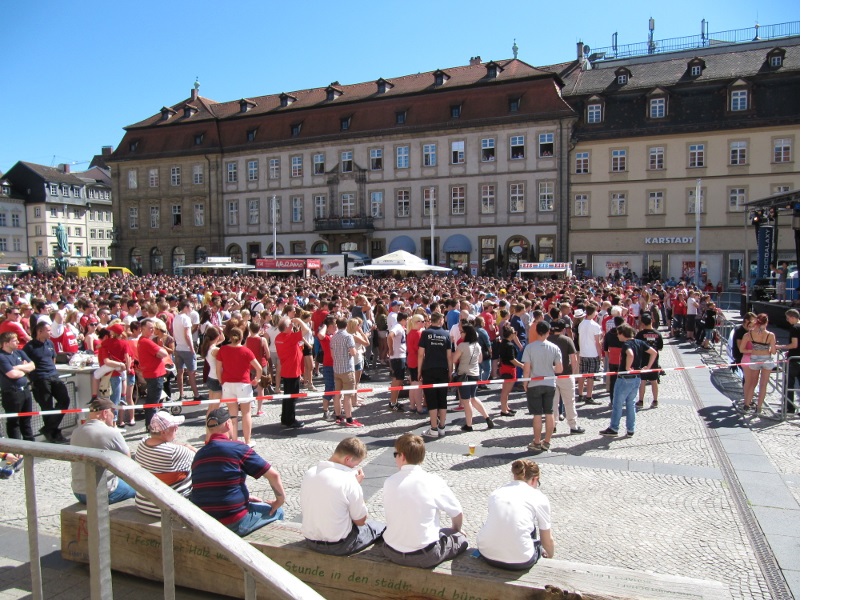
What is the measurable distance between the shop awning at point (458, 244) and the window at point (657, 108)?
14.6 metres

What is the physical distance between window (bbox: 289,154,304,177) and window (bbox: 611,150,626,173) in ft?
78.3

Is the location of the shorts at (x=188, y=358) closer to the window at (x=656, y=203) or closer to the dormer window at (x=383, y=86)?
the window at (x=656, y=203)

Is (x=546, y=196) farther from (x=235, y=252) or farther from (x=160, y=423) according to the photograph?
(x=160, y=423)

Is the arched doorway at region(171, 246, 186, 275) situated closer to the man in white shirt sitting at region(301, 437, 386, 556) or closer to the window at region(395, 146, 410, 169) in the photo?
the window at region(395, 146, 410, 169)

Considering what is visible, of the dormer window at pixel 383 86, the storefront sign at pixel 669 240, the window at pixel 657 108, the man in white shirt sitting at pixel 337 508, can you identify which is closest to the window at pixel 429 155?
the dormer window at pixel 383 86

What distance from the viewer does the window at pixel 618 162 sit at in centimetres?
4259

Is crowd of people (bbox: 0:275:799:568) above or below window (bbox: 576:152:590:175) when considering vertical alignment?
below

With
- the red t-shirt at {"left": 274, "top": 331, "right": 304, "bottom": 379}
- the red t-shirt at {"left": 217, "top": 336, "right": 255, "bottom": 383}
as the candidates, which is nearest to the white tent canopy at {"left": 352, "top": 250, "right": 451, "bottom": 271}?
the red t-shirt at {"left": 274, "top": 331, "right": 304, "bottom": 379}

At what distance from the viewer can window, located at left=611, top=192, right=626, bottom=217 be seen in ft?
140

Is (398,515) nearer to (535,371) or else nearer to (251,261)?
(535,371)

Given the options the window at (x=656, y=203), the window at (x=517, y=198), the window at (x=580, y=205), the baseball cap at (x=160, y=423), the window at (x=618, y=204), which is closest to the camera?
the baseball cap at (x=160, y=423)

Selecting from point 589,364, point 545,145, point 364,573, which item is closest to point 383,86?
point 545,145

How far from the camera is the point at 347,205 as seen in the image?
50.2 m

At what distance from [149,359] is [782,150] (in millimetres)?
40690
